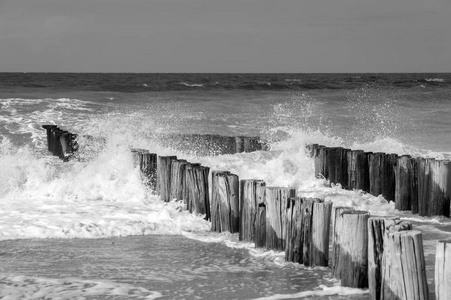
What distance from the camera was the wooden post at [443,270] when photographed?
14.1ft

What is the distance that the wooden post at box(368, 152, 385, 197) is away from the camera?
923 cm

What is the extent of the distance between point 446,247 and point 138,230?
163 inches

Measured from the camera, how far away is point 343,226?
18.1 feet

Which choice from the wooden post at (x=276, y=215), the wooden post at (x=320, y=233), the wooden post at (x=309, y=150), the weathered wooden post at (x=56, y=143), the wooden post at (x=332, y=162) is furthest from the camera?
the weathered wooden post at (x=56, y=143)

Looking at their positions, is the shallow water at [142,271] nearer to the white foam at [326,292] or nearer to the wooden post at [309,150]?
the white foam at [326,292]

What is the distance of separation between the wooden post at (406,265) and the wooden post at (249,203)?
212cm

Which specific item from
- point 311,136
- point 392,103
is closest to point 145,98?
point 392,103

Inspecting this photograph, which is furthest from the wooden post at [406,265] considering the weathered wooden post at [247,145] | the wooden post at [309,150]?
the weathered wooden post at [247,145]

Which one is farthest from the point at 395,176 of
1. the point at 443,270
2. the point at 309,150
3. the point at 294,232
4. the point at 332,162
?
the point at 443,270

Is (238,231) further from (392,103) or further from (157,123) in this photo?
(392,103)

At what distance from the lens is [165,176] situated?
29.2 ft

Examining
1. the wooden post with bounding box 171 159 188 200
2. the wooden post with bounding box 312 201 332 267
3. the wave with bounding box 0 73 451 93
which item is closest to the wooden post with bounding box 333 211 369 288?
the wooden post with bounding box 312 201 332 267

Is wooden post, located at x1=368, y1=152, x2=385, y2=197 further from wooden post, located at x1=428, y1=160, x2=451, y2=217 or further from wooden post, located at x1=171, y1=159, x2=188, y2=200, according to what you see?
wooden post, located at x1=171, y1=159, x2=188, y2=200

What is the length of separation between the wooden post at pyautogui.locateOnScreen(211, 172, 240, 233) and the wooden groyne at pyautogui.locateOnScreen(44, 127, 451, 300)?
0.01 meters
